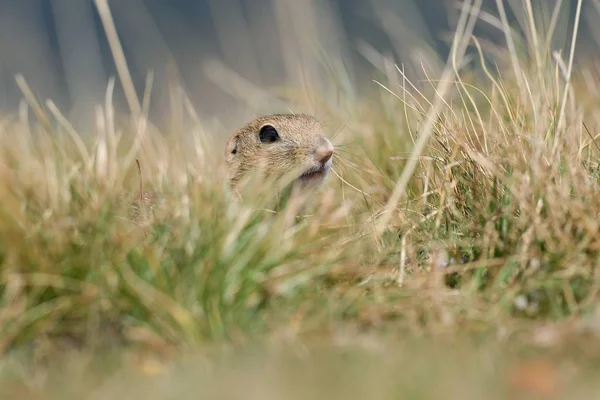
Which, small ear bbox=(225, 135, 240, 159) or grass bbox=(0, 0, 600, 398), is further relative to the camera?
small ear bbox=(225, 135, 240, 159)

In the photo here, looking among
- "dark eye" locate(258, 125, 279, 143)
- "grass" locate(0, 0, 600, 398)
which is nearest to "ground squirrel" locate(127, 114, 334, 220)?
"dark eye" locate(258, 125, 279, 143)

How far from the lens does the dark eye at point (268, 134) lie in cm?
528

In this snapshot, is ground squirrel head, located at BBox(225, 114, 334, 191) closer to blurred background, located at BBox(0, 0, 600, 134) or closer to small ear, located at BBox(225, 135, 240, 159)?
small ear, located at BBox(225, 135, 240, 159)

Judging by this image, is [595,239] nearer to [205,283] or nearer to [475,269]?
[475,269]

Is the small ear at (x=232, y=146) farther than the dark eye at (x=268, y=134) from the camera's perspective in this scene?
Yes

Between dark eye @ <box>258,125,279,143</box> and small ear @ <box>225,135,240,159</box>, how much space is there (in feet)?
0.85

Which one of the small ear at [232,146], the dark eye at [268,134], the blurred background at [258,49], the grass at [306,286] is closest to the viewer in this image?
the grass at [306,286]

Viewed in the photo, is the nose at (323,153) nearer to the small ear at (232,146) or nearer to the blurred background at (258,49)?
the small ear at (232,146)

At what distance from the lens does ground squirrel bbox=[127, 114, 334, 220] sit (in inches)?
193

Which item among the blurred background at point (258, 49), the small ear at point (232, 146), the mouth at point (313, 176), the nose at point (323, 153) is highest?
the blurred background at point (258, 49)

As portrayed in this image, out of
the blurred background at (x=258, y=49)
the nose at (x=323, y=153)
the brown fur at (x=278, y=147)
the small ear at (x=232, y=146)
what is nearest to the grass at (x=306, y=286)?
the nose at (x=323, y=153)

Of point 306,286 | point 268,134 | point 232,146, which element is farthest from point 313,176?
point 306,286

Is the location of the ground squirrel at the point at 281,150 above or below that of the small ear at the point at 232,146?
below

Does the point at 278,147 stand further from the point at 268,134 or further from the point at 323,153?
the point at 323,153
